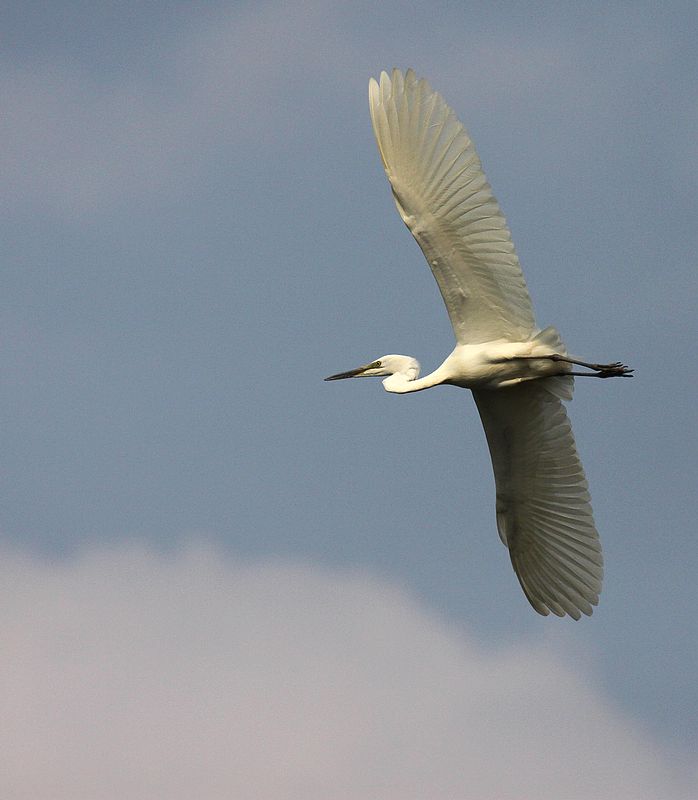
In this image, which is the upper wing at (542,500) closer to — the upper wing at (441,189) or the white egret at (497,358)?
the white egret at (497,358)

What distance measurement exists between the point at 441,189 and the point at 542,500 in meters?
4.02

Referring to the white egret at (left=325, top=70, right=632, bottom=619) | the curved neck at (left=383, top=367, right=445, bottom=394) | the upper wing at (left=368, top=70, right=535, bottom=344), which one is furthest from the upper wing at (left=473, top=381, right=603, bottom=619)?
the upper wing at (left=368, top=70, right=535, bottom=344)

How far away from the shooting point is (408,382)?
16375 millimetres

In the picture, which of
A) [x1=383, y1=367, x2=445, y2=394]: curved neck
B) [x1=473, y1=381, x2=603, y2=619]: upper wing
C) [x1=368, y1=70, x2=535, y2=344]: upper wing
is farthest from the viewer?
[x1=473, y1=381, x2=603, y2=619]: upper wing

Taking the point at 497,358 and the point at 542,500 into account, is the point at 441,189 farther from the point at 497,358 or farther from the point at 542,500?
the point at 542,500

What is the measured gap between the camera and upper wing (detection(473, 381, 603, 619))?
1647 centimetres

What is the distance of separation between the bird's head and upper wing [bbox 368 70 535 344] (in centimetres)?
155

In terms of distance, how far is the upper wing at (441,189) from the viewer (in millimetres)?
14734

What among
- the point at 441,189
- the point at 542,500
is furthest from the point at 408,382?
the point at 441,189

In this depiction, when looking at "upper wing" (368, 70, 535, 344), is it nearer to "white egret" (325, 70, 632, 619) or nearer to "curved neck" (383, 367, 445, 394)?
"white egret" (325, 70, 632, 619)

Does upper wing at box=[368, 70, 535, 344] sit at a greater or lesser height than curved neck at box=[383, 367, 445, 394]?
greater

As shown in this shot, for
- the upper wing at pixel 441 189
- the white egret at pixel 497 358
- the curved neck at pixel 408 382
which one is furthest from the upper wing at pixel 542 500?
the upper wing at pixel 441 189

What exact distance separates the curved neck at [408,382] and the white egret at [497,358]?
15 mm

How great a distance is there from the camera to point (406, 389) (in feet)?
53.4
